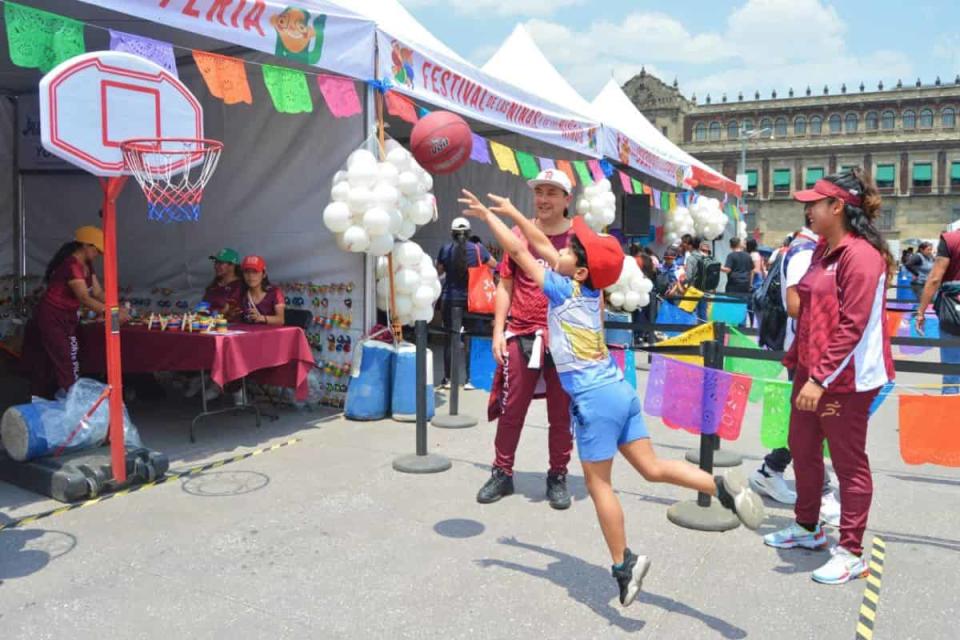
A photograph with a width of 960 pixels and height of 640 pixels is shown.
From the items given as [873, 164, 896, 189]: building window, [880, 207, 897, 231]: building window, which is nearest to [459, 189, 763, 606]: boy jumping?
[873, 164, 896, 189]: building window

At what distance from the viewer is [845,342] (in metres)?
3.40

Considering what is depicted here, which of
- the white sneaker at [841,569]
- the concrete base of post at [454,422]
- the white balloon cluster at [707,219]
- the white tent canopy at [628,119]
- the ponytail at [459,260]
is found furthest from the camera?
the white balloon cluster at [707,219]

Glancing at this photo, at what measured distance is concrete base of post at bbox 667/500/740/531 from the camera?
4.26 meters

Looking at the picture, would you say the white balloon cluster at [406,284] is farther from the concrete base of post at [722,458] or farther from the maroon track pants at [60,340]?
the concrete base of post at [722,458]

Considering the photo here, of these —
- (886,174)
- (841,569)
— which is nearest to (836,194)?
(841,569)

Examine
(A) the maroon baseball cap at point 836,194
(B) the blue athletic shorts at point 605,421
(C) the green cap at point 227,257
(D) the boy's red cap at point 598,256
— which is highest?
(A) the maroon baseball cap at point 836,194

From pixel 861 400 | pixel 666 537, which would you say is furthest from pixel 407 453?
pixel 861 400

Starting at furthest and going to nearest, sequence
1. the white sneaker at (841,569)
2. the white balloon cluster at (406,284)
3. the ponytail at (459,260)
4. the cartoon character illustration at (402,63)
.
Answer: the ponytail at (459,260), the white balloon cluster at (406,284), the cartoon character illustration at (402,63), the white sneaker at (841,569)

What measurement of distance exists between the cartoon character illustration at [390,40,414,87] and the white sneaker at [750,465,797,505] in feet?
15.2

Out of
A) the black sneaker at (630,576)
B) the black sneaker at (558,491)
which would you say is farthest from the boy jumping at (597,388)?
the black sneaker at (558,491)

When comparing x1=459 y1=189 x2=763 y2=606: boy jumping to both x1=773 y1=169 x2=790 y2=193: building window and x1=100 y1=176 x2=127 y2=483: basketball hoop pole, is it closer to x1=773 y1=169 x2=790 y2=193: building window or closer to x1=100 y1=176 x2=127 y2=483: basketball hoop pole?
x1=100 y1=176 x2=127 y2=483: basketball hoop pole

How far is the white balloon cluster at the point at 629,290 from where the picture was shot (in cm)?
1083

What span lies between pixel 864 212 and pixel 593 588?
2.19m

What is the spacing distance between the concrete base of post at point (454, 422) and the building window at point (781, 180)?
7740 cm
